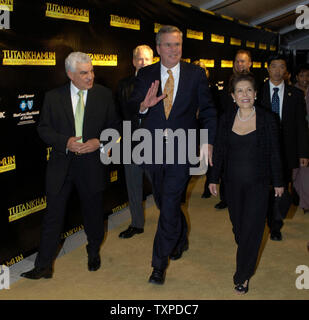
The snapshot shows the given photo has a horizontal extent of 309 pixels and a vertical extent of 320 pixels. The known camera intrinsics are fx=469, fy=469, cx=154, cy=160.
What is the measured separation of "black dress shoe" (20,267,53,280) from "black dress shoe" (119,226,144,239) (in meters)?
1.22

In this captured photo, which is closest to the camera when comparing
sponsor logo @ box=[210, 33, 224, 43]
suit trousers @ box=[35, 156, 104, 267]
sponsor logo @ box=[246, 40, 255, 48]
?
suit trousers @ box=[35, 156, 104, 267]

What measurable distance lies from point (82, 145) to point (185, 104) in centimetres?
89

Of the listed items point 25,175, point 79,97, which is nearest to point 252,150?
point 79,97

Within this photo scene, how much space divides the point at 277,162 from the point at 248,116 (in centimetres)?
42

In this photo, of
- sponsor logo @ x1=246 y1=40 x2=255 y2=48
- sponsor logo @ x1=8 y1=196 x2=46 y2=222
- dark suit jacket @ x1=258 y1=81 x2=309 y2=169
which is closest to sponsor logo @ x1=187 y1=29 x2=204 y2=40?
sponsor logo @ x1=246 y1=40 x2=255 y2=48

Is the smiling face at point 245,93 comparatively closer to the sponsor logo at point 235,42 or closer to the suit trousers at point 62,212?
the suit trousers at point 62,212

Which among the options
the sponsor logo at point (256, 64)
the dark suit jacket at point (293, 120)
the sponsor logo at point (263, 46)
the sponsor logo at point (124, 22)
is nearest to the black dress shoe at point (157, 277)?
the dark suit jacket at point (293, 120)

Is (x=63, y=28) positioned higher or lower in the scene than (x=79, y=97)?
higher

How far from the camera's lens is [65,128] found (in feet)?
12.5

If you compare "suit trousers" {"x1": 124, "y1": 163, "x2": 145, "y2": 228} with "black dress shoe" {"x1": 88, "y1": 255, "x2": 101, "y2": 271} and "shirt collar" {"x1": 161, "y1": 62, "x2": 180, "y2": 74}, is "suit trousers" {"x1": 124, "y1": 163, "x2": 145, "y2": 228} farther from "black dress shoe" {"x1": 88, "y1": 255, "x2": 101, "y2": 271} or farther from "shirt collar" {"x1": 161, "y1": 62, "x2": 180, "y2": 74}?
"shirt collar" {"x1": 161, "y1": 62, "x2": 180, "y2": 74}

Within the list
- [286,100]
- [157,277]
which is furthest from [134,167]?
[286,100]

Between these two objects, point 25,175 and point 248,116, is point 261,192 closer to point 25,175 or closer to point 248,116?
point 248,116

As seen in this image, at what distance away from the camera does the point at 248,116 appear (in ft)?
11.9

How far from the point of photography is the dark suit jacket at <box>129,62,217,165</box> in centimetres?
379
